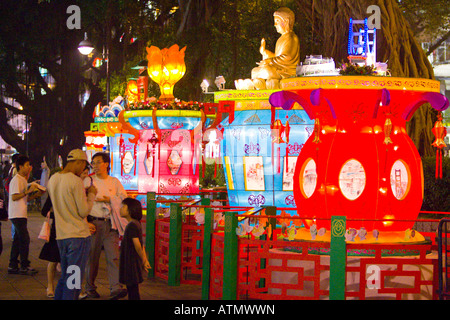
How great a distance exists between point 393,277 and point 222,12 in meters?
22.0

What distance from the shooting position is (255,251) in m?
10.7

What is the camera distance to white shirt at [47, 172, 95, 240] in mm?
9016

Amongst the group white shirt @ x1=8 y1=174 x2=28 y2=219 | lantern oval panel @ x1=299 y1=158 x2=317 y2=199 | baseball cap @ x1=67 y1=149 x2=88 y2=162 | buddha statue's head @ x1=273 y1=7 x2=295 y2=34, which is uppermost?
buddha statue's head @ x1=273 y1=7 x2=295 y2=34

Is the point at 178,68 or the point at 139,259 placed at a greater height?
the point at 178,68

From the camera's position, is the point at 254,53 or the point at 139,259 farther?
the point at 254,53

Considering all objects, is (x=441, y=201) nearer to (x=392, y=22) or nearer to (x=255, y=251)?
(x=392, y=22)

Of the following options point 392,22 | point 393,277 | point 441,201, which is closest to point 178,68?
point 392,22

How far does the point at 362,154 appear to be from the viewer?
1116cm

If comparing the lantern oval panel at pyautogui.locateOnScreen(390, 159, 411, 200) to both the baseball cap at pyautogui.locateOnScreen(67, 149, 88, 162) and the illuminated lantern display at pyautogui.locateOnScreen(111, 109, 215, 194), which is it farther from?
the illuminated lantern display at pyautogui.locateOnScreen(111, 109, 215, 194)

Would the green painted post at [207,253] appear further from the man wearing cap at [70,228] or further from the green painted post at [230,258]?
the man wearing cap at [70,228]

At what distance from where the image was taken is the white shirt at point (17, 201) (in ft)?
43.3

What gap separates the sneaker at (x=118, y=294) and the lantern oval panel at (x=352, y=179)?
3.48m

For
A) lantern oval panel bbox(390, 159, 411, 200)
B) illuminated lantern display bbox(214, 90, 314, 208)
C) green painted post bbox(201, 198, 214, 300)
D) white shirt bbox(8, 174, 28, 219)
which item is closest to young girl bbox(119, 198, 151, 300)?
green painted post bbox(201, 198, 214, 300)

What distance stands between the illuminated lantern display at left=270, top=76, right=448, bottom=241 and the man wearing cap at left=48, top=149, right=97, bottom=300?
3.65m
